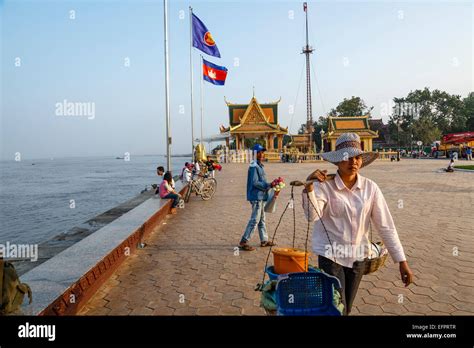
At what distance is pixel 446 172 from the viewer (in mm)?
20750

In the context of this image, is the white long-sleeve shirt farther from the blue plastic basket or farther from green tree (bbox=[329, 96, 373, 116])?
green tree (bbox=[329, 96, 373, 116])

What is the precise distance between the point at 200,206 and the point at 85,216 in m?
4.49

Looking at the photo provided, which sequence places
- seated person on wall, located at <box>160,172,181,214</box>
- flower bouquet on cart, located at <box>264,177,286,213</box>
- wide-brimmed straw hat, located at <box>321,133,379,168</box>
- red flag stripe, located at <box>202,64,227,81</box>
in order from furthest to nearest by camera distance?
red flag stripe, located at <box>202,64,227,81</box>
seated person on wall, located at <box>160,172,181,214</box>
flower bouquet on cart, located at <box>264,177,286,213</box>
wide-brimmed straw hat, located at <box>321,133,379,168</box>

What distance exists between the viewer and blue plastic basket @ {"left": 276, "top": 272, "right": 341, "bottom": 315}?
2.18 meters

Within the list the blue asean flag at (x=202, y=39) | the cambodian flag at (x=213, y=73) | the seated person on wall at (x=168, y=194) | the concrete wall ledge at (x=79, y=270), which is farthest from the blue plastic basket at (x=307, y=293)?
the cambodian flag at (x=213, y=73)

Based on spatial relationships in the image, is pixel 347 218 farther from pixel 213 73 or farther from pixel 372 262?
pixel 213 73

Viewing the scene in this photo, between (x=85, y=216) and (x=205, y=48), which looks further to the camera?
(x=205, y=48)

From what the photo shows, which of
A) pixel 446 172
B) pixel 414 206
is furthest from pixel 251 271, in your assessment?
pixel 446 172

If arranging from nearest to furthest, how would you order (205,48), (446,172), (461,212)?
(461,212)
(205,48)
(446,172)

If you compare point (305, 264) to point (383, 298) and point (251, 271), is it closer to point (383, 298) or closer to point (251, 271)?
point (383, 298)

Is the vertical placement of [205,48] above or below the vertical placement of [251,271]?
above

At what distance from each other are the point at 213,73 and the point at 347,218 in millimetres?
18552

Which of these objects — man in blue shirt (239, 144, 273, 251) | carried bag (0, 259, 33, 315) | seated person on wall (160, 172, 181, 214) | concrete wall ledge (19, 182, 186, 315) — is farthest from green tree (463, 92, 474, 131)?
carried bag (0, 259, 33, 315)

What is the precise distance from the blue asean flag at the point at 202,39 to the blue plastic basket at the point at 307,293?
51.5ft
